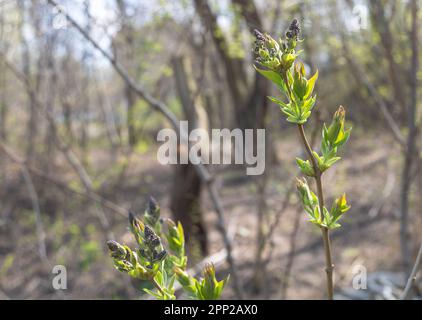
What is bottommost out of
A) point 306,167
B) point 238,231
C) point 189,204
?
point 238,231

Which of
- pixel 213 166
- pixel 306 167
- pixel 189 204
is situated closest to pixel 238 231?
pixel 189 204

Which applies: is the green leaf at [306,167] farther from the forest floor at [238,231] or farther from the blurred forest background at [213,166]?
the forest floor at [238,231]

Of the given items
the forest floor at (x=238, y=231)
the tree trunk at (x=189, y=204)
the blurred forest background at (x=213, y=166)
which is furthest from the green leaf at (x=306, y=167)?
the tree trunk at (x=189, y=204)

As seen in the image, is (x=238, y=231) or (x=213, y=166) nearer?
(x=213, y=166)

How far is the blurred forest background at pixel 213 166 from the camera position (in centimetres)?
339

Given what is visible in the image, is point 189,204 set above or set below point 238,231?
above

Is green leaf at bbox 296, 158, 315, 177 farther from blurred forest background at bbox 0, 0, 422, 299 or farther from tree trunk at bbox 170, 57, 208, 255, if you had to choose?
tree trunk at bbox 170, 57, 208, 255

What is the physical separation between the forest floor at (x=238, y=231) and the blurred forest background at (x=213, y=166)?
34 millimetres

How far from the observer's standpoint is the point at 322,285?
16.8ft

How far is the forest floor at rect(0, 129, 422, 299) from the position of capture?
559cm

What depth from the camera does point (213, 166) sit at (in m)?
4.46

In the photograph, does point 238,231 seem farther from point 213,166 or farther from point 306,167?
point 306,167

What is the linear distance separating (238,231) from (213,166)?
248 centimetres
